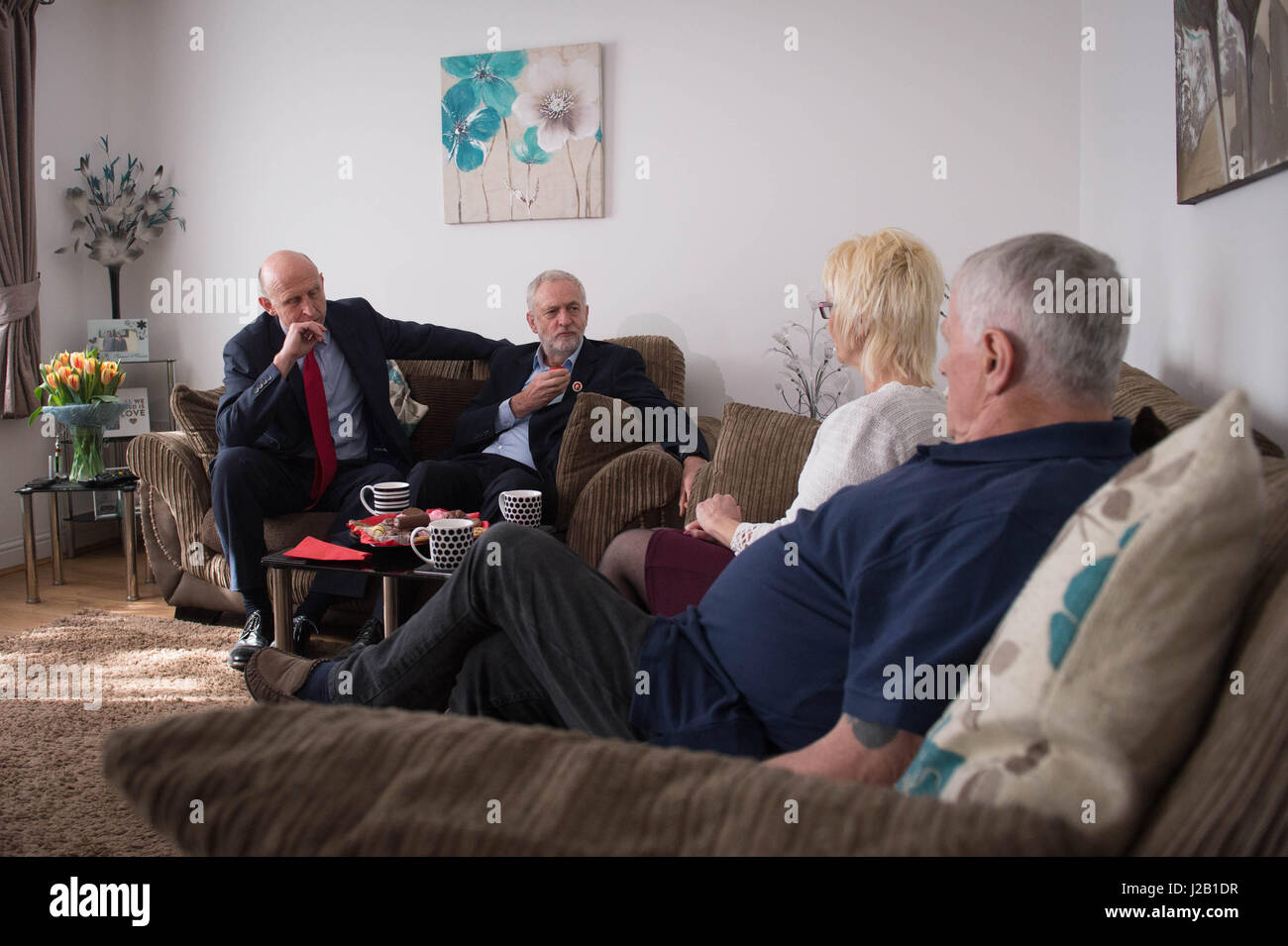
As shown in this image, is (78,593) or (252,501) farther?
(78,593)

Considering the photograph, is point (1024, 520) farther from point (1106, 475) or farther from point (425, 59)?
point (425, 59)

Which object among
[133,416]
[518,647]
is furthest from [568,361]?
[133,416]

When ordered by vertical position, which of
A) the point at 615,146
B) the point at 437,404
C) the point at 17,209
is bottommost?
the point at 437,404

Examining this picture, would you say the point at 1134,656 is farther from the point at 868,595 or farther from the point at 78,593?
the point at 78,593

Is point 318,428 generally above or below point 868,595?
above

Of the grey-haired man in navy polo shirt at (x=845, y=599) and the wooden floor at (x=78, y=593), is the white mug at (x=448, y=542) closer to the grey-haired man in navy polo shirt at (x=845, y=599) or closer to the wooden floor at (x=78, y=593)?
the grey-haired man in navy polo shirt at (x=845, y=599)

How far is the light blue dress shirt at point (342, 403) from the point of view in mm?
3383

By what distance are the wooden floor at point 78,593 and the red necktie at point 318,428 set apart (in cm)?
81

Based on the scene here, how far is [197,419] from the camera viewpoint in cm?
Result: 335

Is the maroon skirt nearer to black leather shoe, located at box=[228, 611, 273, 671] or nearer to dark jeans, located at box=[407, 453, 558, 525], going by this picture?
dark jeans, located at box=[407, 453, 558, 525]

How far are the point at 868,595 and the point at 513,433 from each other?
8.33 feet

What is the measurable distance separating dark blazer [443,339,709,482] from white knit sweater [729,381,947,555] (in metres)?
1.63

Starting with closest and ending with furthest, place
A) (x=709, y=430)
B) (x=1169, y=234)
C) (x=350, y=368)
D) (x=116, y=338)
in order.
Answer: (x=1169, y=234)
(x=709, y=430)
(x=350, y=368)
(x=116, y=338)

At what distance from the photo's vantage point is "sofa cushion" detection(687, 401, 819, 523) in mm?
2391
